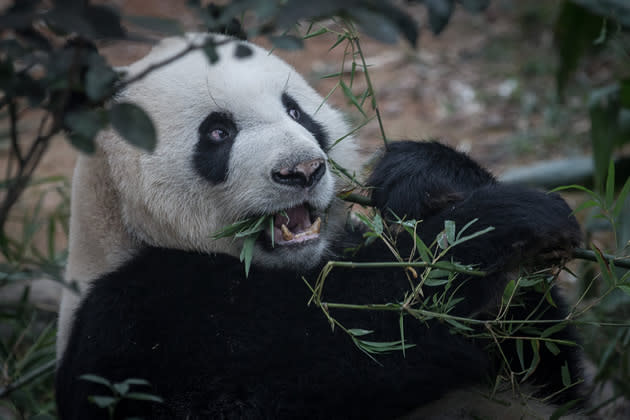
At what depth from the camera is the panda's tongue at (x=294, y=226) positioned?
228cm

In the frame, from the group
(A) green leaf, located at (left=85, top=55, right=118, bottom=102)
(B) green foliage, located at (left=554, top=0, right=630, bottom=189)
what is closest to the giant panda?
(B) green foliage, located at (left=554, top=0, right=630, bottom=189)

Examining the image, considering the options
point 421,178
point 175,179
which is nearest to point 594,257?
point 421,178

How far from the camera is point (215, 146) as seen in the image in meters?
2.40

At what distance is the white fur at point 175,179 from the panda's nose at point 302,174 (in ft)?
0.34

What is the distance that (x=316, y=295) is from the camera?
2.03 metres

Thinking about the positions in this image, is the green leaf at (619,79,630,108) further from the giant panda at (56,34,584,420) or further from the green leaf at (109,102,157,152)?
the green leaf at (109,102,157,152)

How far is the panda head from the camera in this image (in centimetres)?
228

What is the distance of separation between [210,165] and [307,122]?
0.48 meters

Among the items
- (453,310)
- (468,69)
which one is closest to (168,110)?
(453,310)

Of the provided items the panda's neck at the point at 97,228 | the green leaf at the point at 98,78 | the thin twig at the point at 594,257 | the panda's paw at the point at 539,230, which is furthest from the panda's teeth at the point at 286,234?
the green leaf at the point at 98,78

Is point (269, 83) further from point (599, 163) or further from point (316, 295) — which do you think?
point (599, 163)

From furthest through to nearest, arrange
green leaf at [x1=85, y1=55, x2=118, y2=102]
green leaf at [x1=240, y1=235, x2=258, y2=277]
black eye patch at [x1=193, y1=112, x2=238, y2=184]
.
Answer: black eye patch at [x1=193, y1=112, x2=238, y2=184]
green leaf at [x1=240, y1=235, x2=258, y2=277]
green leaf at [x1=85, y1=55, x2=118, y2=102]

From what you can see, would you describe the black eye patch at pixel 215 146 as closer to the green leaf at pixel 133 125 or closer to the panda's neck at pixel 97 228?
the panda's neck at pixel 97 228

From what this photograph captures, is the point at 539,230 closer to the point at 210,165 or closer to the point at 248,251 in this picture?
the point at 248,251
